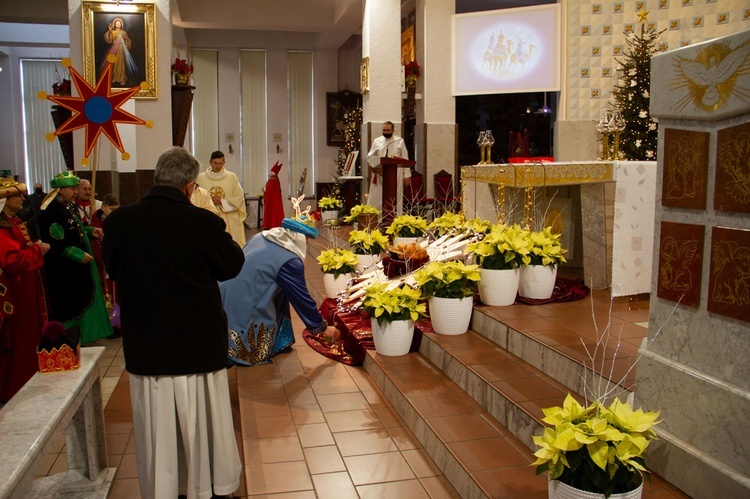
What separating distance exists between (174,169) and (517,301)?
10.5 ft

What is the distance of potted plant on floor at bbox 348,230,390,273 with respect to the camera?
7312 mm

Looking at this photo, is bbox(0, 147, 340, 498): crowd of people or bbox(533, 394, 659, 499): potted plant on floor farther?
bbox(0, 147, 340, 498): crowd of people

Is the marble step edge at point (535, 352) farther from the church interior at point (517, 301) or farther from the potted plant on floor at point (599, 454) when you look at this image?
the potted plant on floor at point (599, 454)

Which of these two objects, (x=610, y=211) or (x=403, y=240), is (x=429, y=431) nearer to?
(x=610, y=211)

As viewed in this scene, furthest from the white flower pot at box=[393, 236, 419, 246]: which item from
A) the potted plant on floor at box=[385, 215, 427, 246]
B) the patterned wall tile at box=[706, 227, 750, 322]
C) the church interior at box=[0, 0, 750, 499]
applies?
the patterned wall tile at box=[706, 227, 750, 322]

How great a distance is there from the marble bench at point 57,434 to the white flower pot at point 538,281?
10.3 ft

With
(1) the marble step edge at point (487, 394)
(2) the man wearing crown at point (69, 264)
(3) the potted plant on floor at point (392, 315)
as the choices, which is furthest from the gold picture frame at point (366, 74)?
(1) the marble step edge at point (487, 394)

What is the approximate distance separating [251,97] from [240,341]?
13.5m

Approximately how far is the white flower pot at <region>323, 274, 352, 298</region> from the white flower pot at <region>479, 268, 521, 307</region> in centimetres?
184

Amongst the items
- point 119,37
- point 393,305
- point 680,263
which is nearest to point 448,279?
point 393,305

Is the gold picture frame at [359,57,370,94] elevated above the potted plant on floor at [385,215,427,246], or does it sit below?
above

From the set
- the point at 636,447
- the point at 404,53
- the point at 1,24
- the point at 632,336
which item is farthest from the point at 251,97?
the point at 636,447

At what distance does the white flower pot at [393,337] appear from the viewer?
488 centimetres

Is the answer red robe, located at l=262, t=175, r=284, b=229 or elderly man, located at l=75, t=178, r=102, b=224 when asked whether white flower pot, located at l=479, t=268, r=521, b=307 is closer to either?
elderly man, located at l=75, t=178, r=102, b=224
